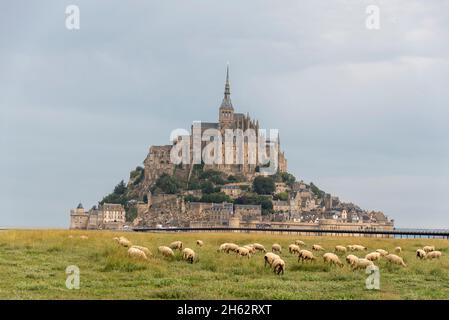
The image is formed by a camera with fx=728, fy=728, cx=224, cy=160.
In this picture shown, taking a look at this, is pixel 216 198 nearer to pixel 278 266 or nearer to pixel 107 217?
pixel 107 217

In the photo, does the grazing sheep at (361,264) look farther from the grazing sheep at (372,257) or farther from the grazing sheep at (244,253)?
the grazing sheep at (244,253)

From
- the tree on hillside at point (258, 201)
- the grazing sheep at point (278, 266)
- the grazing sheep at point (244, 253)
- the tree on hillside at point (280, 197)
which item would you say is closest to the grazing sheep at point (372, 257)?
the grazing sheep at point (244, 253)

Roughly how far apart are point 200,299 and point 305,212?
568 feet

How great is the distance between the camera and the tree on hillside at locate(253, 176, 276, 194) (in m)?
193

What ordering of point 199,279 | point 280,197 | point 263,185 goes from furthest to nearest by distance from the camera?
point 263,185 → point 280,197 → point 199,279

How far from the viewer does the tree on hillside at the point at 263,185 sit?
193000mm

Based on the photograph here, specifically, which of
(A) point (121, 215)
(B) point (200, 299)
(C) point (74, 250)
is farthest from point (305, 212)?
(B) point (200, 299)

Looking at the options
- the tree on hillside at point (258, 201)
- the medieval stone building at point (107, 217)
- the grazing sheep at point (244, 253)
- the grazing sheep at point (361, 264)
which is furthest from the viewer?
the medieval stone building at point (107, 217)

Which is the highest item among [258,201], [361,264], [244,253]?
[258,201]

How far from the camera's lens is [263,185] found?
635 feet

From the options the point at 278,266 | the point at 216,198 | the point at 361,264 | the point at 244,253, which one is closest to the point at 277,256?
the point at 278,266

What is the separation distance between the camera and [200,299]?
18.0 meters

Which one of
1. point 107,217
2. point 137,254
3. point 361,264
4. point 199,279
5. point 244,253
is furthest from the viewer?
point 107,217
